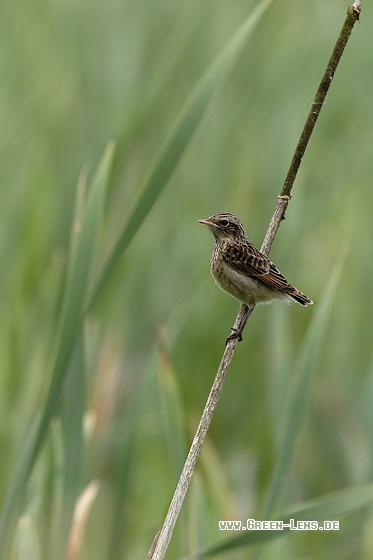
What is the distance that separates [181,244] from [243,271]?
5.55 ft

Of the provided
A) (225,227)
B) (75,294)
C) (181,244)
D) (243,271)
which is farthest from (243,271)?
(181,244)

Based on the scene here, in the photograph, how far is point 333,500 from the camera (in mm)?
2559

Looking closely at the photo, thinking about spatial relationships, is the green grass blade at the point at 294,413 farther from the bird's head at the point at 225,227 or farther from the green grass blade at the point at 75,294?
the green grass blade at the point at 75,294

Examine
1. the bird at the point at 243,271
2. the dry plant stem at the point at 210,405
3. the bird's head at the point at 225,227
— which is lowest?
the dry plant stem at the point at 210,405

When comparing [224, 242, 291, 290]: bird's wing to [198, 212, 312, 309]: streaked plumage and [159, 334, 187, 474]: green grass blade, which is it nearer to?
[198, 212, 312, 309]: streaked plumage

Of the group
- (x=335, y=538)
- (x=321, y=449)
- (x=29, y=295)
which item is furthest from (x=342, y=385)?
(x=29, y=295)

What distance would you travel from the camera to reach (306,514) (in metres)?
2.50

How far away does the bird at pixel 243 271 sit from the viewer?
9.62ft

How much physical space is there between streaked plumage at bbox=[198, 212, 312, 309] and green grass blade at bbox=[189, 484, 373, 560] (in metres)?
0.64

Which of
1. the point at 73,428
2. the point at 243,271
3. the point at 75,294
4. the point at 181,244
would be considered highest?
the point at 181,244

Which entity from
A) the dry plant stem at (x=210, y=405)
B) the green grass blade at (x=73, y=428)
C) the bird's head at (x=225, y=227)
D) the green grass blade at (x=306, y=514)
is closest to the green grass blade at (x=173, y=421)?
the green grass blade at (x=73, y=428)

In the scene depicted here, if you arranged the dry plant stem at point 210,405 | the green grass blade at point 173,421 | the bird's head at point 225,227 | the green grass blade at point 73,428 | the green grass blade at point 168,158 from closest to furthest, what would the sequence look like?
the dry plant stem at point 210,405 < the green grass blade at point 168,158 < the green grass blade at point 173,421 < the green grass blade at point 73,428 < the bird's head at point 225,227

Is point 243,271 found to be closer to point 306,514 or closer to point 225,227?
point 225,227

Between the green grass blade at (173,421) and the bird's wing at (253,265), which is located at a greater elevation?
the bird's wing at (253,265)
